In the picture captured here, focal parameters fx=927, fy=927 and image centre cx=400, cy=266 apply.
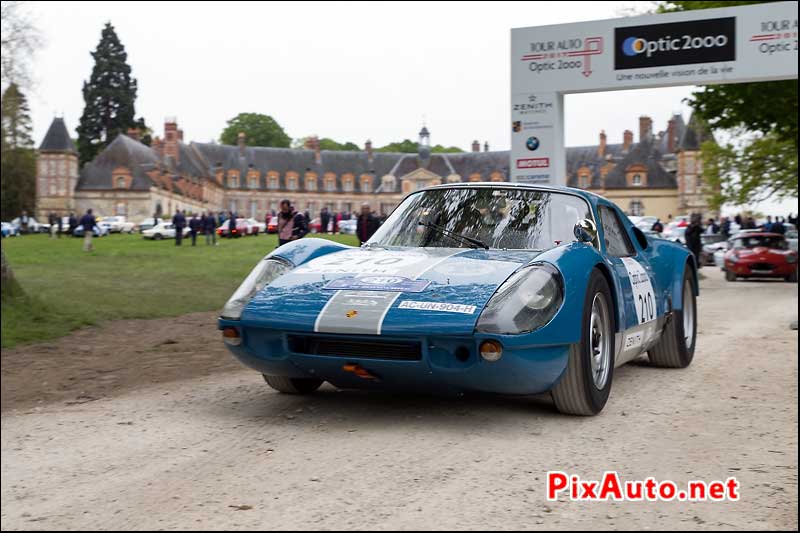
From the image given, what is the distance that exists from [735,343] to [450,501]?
7.42m

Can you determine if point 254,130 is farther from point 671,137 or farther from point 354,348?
point 354,348

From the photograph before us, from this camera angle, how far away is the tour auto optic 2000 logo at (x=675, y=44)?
61.6ft

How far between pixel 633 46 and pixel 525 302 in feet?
49.3

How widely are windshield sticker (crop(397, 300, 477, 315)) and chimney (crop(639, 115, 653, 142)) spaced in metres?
116

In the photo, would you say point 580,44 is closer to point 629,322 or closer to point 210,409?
point 629,322

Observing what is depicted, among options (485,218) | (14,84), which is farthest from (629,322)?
(14,84)

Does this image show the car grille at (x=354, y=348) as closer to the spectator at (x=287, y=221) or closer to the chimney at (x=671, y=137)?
the spectator at (x=287, y=221)

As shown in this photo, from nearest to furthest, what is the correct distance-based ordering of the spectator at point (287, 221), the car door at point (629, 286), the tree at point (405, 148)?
the car door at point (629, 286) → the spectator at point (287, 221) → the tree at point (405, 148)

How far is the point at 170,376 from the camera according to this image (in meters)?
7.98

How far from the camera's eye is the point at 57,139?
325ft

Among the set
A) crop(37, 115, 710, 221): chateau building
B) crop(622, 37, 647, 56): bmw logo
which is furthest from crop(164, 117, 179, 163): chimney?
crop(622, 37, 647, 56): bmw logo

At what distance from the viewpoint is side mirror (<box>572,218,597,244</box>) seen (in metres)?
6.39

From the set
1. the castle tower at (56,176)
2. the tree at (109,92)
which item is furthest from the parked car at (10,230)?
the tree at (109,92)

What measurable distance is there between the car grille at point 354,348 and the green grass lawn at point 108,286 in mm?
5400
